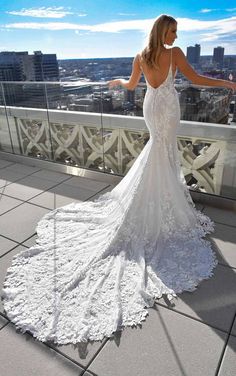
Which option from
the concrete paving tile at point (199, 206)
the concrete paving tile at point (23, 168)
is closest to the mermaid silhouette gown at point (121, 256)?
the concrete paving tile at point (199, 206)

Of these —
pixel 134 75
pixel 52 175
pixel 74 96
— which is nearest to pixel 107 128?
pixel 74 96

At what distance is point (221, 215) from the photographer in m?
2.64

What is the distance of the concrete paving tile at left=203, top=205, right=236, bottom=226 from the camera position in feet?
8.29

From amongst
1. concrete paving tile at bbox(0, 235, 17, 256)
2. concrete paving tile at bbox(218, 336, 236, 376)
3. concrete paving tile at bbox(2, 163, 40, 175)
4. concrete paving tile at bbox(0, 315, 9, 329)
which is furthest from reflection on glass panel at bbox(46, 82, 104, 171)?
concrete paving tile at bbox(218, 336, 236, 376)

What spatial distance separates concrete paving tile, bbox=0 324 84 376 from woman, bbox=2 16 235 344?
6 centimetres

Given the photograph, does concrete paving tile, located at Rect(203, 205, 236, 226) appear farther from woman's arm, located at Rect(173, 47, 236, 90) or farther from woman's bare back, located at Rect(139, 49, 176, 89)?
woman's bare back, located at Rect(139, 49, 176, 89)

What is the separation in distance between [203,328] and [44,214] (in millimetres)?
1783

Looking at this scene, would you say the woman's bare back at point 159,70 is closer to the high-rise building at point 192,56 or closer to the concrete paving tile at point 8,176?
the high-rise building at point 192,56

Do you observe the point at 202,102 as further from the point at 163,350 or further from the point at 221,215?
the point at 163,350

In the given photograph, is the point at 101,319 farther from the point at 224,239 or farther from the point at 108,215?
the point at 224,239

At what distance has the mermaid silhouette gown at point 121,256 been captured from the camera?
156cm

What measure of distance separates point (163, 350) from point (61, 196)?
2.06m

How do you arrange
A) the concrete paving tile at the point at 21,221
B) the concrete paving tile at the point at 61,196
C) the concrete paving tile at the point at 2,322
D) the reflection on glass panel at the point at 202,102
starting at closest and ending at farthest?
the concrete paving tile at the point at 2,322
the concrete paving tile at the point at 21,221
the reflection on glass panel at the point at 202,102
the concrete paving tile at the point at 61,196

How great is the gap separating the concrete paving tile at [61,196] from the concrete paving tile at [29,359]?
5.05ft
